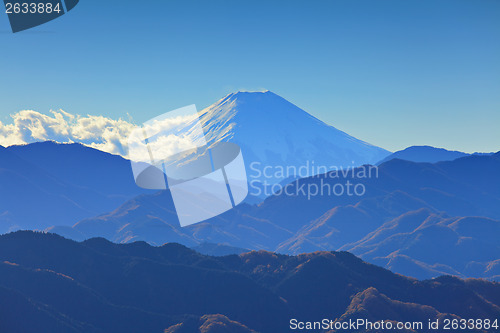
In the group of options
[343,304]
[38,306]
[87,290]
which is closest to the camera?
[38,306]

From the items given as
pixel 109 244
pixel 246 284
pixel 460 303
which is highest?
pixel 109 244

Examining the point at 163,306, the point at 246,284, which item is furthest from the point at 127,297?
the point at 246,284

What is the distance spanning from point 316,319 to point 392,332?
2140 cm

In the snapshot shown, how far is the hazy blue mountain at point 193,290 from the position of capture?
142 metres

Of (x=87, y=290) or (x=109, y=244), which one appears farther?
(x=109, y=244)

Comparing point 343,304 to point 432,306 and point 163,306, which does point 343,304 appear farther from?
point 163,306

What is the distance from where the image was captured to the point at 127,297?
153000 mm

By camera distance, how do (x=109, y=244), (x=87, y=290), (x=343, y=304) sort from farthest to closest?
1. (x=109, y=244)
2. (x=343, y=304)
3. (x=87, y=290)

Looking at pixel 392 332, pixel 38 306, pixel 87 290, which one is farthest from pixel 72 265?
pixel 392 332

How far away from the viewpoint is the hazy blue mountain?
142 meters

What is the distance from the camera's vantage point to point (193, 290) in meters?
159

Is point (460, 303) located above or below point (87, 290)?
below

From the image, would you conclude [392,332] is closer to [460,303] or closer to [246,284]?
[460,303]

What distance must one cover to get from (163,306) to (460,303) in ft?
249
